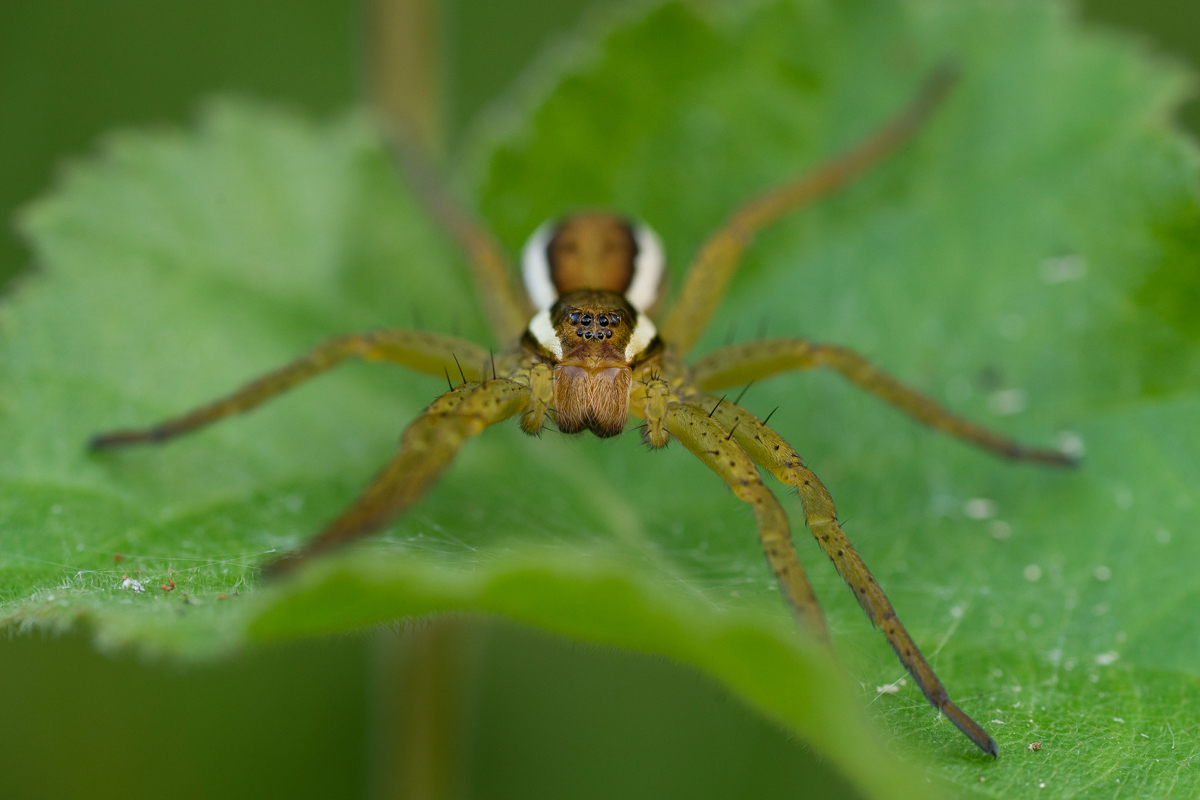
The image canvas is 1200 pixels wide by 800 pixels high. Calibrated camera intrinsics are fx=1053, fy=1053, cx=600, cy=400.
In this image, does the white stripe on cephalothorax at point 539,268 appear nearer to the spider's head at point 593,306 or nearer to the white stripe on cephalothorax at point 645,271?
the spider's head at point 593,306

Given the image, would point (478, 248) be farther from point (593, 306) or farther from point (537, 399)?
point (537, 399)

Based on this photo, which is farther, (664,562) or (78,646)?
(78,646)

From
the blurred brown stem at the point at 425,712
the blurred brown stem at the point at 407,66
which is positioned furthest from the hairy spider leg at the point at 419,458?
the blurred brown stem at the point at 407,66

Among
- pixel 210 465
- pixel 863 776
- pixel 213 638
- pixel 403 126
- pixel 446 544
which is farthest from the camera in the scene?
pixel 403 126

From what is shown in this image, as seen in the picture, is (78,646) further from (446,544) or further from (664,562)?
(664,562)

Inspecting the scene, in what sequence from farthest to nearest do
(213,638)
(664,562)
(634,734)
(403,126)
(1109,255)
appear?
(634,734) < (403,126) < (1109,255) < (664,562) < (213,638)

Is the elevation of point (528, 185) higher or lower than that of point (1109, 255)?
higher

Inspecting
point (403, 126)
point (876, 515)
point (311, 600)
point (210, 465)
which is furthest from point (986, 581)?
point (403, 126)
